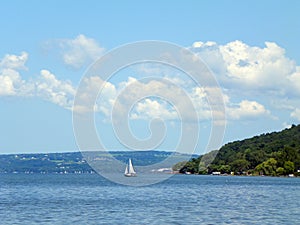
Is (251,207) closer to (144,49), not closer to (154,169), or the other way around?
(144,49)

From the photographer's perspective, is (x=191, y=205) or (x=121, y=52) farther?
(x=191, y=205)

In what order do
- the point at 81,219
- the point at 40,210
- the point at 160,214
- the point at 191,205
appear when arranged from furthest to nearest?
the point at 191,205 → the point at 40,210 → the point at 160,214 → the point at 81,219

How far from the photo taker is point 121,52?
6925 centimetres

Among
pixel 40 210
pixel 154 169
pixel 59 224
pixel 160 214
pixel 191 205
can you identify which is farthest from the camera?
pixel 154 169

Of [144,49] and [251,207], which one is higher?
[144,49]

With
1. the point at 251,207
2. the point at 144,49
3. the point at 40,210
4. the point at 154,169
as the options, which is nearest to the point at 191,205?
the point at 251,207

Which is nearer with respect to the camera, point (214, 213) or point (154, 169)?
point (214, 213)

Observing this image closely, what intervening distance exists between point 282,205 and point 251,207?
275 inches

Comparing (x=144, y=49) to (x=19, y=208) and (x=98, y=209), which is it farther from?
(x=19, y=208)

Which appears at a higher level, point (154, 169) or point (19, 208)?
point (154, 169)

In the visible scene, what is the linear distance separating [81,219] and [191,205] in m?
23.3

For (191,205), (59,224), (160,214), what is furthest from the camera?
(191,205)

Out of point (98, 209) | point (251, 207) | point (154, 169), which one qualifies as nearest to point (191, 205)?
point (251, 207)

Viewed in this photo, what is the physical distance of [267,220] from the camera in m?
66.9
